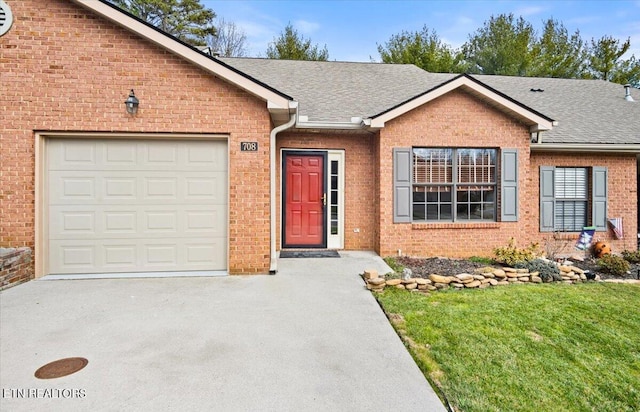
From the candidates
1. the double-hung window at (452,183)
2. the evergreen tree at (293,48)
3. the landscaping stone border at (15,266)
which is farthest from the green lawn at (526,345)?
the evergreen tree at (293,48)

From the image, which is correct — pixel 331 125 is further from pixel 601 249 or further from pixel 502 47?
pixel 502 47

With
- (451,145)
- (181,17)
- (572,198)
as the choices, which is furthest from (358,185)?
(181,17)

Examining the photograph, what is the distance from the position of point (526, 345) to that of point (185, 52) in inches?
238

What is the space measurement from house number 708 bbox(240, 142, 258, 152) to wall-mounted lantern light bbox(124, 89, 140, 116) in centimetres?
175

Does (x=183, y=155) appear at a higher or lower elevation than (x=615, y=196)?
higher

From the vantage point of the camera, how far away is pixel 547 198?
7.73m

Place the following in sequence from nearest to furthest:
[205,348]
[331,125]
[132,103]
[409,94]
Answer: [205,348], [132,103], [331,125], [409,94]

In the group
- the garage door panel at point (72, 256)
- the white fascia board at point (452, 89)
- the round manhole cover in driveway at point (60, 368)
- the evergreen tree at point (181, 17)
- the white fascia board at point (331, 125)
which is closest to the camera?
the round manhole cover in driveway at point (60, 368)

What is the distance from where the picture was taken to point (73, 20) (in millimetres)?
5215

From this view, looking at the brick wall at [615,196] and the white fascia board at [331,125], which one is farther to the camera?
the brick wall at [615,196]

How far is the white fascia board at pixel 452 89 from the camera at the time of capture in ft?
21.8

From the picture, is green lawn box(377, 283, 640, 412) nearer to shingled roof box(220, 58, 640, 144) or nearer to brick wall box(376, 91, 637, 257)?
brick wall box(376, 91, 637, 257)

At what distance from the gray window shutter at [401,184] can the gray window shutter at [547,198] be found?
341 centimetres

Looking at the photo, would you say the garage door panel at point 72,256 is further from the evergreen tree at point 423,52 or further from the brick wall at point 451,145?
the evergreen tree at point 423,52
